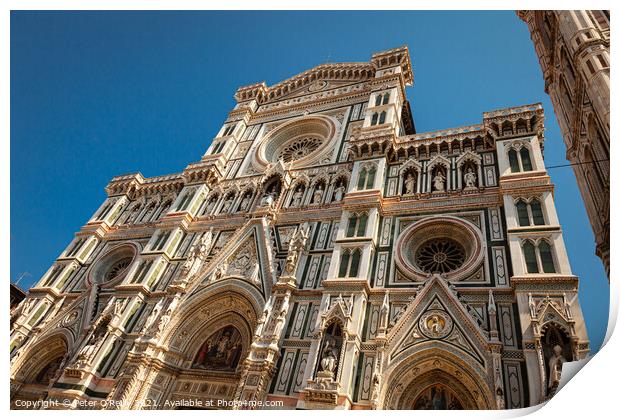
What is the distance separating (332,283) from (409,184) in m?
5.53

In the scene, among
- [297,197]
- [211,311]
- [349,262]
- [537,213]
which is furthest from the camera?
[297,197]

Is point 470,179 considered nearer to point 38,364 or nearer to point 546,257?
point 546,257

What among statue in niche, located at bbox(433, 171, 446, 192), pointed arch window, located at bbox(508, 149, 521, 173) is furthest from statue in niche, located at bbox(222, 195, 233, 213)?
pointed arch window, located at bbox(508, 149, 521, 173)

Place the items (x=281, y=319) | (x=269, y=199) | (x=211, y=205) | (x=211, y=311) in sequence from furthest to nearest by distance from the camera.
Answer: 1. (x=211, y=205)
2. (x=269, y=199)
3. (x=211, y=311)
4. (x=281, y=319)

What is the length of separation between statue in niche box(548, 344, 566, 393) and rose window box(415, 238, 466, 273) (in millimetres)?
4005

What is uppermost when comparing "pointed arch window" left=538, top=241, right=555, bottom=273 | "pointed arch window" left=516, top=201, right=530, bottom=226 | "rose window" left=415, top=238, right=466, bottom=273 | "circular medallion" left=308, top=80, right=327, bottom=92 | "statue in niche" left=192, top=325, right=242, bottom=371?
"circular medallion" left=308, top=80, right=327, bottom=92

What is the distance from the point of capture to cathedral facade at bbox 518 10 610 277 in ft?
46.7

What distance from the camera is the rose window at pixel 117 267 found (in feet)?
64.0

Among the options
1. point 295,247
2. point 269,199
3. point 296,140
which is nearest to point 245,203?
point 269,199

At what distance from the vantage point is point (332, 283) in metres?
12.5

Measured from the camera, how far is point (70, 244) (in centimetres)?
2127

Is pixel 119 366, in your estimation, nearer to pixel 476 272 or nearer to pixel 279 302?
pixel 279 302

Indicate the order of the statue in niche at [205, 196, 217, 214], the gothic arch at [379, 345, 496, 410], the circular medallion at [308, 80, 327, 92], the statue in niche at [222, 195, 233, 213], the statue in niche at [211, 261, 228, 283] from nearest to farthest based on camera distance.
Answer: the gothic arch at [379, 345, 496, 410], the statue in niche at [211, 261, 228, 283], the statue in niche at [222, 195, 233, 213], the statue in niche at [205, 196, 217, 214], the circular medallion at [308, 80, 327, 92]

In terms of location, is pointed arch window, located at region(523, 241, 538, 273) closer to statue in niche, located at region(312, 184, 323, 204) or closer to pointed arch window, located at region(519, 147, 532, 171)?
pointed arch window, located at region(519, 147, 532, 171)
